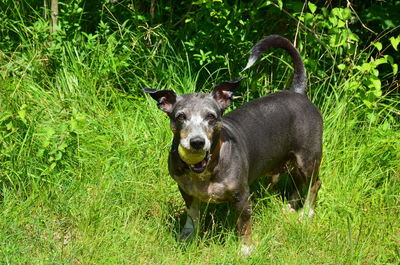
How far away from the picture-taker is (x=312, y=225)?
471cm

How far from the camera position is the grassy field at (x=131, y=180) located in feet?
14.4

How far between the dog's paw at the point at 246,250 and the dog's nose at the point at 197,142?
89 cm

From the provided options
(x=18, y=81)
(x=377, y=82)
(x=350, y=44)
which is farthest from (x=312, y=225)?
(x=18, y=81)

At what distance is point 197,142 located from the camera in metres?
3.99

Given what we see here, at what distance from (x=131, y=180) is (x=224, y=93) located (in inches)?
42.1

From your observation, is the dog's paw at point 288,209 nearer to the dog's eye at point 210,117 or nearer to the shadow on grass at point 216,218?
the shadow on grass at point 216,218

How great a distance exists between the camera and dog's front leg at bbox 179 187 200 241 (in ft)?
15.6

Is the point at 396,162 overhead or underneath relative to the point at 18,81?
underneath

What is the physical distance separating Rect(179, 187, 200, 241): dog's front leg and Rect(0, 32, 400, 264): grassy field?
75 mm

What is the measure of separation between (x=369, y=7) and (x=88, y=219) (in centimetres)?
347

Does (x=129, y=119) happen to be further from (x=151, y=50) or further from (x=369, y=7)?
(x=369, y=7)

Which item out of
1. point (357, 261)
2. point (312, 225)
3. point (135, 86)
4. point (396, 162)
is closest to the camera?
point (357, 261)

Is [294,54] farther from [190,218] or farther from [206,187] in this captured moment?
[190,218]

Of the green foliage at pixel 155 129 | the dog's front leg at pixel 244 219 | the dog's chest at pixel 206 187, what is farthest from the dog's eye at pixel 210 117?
the green foliage at pixel 155 129
